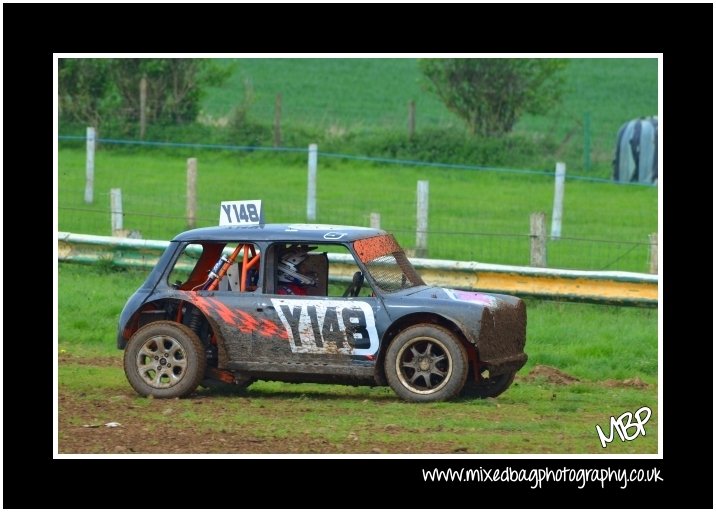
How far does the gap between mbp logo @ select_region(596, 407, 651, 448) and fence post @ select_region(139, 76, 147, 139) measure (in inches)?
763

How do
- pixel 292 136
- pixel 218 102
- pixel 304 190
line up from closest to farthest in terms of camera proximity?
pixel 304 190, pixel 292 136, pixel 218 102

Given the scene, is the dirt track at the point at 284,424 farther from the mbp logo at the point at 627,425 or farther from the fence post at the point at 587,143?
the fence post at the point at 587,143

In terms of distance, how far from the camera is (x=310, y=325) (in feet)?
37.9

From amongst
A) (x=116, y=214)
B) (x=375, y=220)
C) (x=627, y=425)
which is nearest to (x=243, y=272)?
(x=627, y=425)

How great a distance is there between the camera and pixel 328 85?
45062 mm

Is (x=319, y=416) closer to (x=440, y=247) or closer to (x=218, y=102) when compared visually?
(x=440, y=247)

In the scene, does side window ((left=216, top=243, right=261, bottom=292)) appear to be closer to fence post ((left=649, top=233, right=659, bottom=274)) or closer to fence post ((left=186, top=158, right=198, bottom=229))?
fence post ((left=649, top=233, right=659, bottom=274))

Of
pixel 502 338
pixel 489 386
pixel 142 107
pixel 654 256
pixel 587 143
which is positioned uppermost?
pixel 142 107

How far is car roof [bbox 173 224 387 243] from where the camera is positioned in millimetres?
11836

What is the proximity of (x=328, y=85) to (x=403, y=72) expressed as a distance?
3990 millimetres

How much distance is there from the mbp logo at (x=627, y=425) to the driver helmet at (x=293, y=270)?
3.02m

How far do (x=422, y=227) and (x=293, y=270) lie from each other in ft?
22.7

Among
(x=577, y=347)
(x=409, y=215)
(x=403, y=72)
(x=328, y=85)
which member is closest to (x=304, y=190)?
(x=409, y=215)

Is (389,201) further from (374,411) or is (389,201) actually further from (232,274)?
(374,411)
